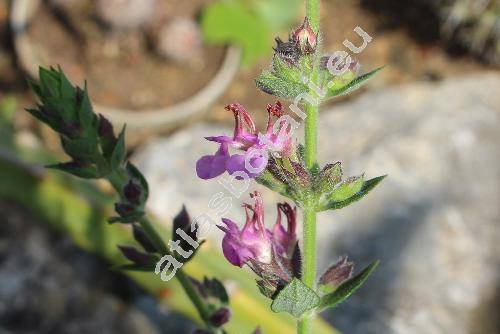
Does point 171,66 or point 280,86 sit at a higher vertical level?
point 171,66

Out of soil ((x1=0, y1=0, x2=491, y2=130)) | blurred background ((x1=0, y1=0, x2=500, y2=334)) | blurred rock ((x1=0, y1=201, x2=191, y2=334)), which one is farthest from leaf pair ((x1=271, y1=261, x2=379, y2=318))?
soil ((x1=0, y1=0, x2=491, y2=130))

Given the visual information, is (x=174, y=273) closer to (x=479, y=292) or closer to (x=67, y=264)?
(x=479, y=292)

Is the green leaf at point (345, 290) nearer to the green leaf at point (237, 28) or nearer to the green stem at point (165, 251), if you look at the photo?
the green stem at point (165, 251)

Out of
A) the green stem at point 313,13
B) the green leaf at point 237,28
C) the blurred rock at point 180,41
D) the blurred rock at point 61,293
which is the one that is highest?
the green leaf at point 237,28

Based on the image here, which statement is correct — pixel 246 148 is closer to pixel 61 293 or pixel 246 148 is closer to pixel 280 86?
pixel 280 86

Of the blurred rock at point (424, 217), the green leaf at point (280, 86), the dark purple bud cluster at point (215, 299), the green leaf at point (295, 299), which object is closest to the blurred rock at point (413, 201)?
the blurred rock at point (424, 217)

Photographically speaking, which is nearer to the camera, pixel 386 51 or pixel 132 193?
pixel 132 193

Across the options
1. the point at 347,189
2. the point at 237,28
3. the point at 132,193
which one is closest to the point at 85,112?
the point at 132,193

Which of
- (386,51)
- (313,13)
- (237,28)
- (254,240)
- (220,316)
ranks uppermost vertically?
(386,51)
